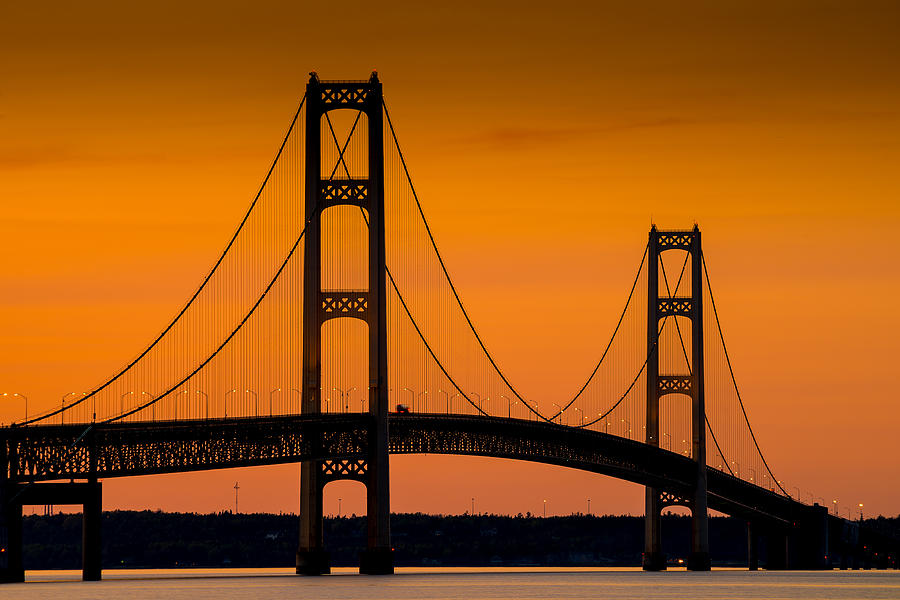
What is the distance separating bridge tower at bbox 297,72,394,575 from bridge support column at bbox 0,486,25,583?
42.3ft

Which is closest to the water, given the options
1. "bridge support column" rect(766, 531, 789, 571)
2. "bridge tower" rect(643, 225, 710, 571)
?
"bridge tower" rect(643, 225, 710, 571)

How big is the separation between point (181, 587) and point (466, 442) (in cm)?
1558

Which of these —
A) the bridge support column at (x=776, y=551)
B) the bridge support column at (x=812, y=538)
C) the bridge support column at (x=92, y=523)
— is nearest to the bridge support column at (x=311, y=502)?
the bridge support column at (x=92, y=523)

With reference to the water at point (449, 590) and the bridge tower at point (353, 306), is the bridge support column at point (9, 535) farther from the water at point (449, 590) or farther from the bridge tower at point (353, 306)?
the bridge tower at point (353, 306)

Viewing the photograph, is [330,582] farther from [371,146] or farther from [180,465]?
[371,146]

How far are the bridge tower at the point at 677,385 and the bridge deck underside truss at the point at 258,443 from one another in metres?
11.6

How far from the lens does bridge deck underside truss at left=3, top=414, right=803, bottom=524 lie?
72.0m

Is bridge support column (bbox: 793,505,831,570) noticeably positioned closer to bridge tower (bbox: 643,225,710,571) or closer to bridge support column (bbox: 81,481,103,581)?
bridge tower (bbox: 643,225,710,571)

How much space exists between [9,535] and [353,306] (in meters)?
16.7

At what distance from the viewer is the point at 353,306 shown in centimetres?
7850

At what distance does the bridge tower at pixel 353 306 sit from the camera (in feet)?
255

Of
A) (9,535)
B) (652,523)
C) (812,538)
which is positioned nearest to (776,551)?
(812,538)

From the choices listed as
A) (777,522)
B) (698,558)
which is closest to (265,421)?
(698,558)

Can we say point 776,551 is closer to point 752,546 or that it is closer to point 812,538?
point 752,546
